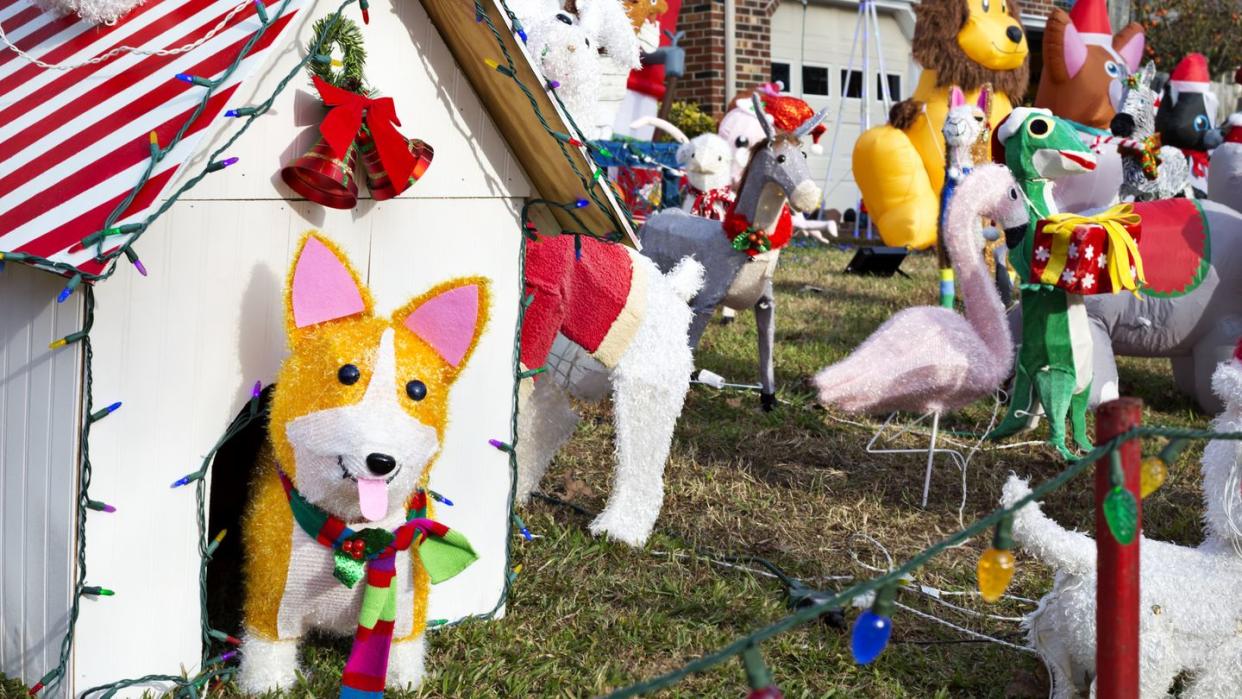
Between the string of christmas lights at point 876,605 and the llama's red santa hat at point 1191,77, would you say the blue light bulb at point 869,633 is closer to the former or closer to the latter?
the string of christmas lights at point 876,605

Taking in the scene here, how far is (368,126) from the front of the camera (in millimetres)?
2664

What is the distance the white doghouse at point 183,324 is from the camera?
2412mm

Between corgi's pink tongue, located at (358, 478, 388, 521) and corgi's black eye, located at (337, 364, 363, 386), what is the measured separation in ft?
0.64

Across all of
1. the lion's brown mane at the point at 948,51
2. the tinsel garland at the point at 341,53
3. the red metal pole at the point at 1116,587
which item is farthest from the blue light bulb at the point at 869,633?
the lion's brown mane at the point at 948,51

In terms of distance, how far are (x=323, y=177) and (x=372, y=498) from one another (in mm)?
700

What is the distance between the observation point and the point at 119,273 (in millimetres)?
2404

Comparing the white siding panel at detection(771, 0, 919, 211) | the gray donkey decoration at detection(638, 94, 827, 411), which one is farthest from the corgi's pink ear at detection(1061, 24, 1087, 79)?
the white siding panel at detection(771, 0, 919, 211)

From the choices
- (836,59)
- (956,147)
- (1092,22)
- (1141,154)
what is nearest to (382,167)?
(956,147)

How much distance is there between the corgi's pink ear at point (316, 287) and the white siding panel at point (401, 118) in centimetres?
19

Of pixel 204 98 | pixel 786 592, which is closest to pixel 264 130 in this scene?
pixel 204 98

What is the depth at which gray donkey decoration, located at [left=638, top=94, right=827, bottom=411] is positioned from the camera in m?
5.11

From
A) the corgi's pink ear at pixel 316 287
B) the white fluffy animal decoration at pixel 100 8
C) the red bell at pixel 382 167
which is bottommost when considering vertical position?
the corgi's pink ear at pixel 316 287

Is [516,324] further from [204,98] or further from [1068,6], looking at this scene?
[1068,6]

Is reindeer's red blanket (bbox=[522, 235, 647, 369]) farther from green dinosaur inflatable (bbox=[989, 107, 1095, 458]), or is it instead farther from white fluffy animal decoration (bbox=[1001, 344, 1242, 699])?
green dinosaur inflatable (bbox=[989, 107, 1095, 458])
